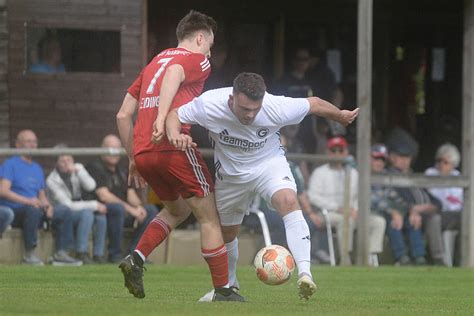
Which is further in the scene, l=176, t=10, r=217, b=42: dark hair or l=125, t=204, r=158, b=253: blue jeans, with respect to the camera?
l=125, t=204, r=158, b=253: blue jeans

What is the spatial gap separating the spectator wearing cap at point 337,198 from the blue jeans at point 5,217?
333cm

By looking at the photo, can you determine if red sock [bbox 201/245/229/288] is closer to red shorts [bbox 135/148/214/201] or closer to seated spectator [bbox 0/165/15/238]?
red shorts [bbox 135/148/214/201]

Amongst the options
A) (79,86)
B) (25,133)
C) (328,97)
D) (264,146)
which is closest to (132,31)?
(79,86)

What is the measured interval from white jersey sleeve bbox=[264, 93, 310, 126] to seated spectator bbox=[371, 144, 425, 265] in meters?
6.97

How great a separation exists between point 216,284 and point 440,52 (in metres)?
11.8

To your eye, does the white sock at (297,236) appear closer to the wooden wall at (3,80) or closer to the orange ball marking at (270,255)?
the orange ball marking at (270,255)

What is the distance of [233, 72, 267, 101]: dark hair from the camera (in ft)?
31.2

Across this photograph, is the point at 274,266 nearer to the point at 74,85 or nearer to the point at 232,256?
the point at 232,256

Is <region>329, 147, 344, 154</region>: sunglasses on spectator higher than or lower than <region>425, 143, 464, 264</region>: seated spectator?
higher

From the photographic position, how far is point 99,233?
610 inches

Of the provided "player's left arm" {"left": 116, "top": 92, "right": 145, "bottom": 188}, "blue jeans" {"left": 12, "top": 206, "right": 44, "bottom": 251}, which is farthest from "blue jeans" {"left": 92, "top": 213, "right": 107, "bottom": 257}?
"player's left arm" {"left": 116, "top": 92, "right": 145, "bottom": 188}

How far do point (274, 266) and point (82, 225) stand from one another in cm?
596

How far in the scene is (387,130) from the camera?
65.5 feet

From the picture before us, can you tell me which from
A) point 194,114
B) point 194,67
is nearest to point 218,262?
point 194,114
